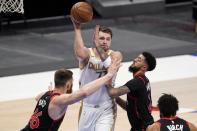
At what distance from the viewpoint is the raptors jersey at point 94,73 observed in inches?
364

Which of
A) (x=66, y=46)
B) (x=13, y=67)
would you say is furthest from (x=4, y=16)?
(x=13, y=67)

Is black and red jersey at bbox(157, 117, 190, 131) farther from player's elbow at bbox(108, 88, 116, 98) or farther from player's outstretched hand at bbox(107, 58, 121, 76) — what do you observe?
player's elbow at bbox(108, 88, 116, 98)

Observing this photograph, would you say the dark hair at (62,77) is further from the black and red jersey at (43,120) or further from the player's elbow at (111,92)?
the player's elbow at (111,92)

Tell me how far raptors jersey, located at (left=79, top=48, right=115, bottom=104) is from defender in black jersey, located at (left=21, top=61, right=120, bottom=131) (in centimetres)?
80

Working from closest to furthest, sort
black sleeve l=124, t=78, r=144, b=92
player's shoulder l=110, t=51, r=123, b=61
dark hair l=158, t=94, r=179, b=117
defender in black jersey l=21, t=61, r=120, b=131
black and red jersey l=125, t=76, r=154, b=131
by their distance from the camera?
dark hair l=158, t=94, r=179, b=117 < defender in black jersey l=21, t=61, r=120, b=131 < player's shoulder l=110, t=51, r=123, b=61 < black sleeve l=124, t=78, r=144, b=92 < black and red jersey l=125, t=76, r=154, b=131

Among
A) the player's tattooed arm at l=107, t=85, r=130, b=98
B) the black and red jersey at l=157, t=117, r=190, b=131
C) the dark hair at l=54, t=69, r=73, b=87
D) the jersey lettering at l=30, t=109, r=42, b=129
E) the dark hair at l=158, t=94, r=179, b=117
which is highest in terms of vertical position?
the dark hair at l=54, t=69, r=73, b=87

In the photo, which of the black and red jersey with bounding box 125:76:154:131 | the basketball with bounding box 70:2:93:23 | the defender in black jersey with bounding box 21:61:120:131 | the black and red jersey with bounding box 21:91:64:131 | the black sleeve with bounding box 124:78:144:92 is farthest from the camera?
the black and red jersey with bounding box 125:76:154:131

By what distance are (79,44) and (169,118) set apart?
73.0 inches

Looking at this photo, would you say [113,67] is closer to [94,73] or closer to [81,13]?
[94,73]

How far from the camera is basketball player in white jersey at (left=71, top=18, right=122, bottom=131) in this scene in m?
9.19

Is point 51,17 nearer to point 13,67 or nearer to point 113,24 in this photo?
point 113,24

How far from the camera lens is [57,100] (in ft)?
26.9

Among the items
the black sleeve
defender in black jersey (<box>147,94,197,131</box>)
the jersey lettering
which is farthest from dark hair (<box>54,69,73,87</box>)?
defender in black jersey (<box>147,94,197,131</box>)

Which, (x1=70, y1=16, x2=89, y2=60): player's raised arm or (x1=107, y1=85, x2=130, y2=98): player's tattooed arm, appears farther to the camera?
(x1=107, y1=85, x2=130, y2=98): player's tattooed arm
